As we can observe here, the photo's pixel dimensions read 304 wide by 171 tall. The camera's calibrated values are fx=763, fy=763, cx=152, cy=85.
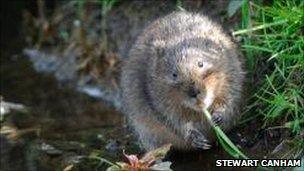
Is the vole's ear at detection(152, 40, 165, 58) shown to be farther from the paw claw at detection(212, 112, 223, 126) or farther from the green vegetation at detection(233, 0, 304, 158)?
the green vegetation at detection(233, 0, 304, 158)

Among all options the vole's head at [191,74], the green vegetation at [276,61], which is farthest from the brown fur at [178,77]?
the green vegetation at [276,61]

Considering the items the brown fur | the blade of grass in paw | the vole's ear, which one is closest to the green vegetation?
the brown fur

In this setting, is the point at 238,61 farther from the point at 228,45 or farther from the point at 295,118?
the point at 295,118

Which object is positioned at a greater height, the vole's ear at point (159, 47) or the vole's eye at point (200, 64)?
the vole's ear at point (159, 47)

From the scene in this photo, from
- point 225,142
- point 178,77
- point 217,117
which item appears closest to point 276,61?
point 217,117

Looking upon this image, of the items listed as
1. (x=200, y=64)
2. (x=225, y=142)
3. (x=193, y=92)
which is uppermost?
(x=200, y=64)

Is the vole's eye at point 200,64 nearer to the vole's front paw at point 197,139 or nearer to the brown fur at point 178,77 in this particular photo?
the brown fur at point 178,77

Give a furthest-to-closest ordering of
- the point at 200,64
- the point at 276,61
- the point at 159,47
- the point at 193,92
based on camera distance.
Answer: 1. the point at 276,61
2. the point at 159,47
3. the point at 200,64
4. the point at 193,92

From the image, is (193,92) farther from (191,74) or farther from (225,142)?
(225,142)
